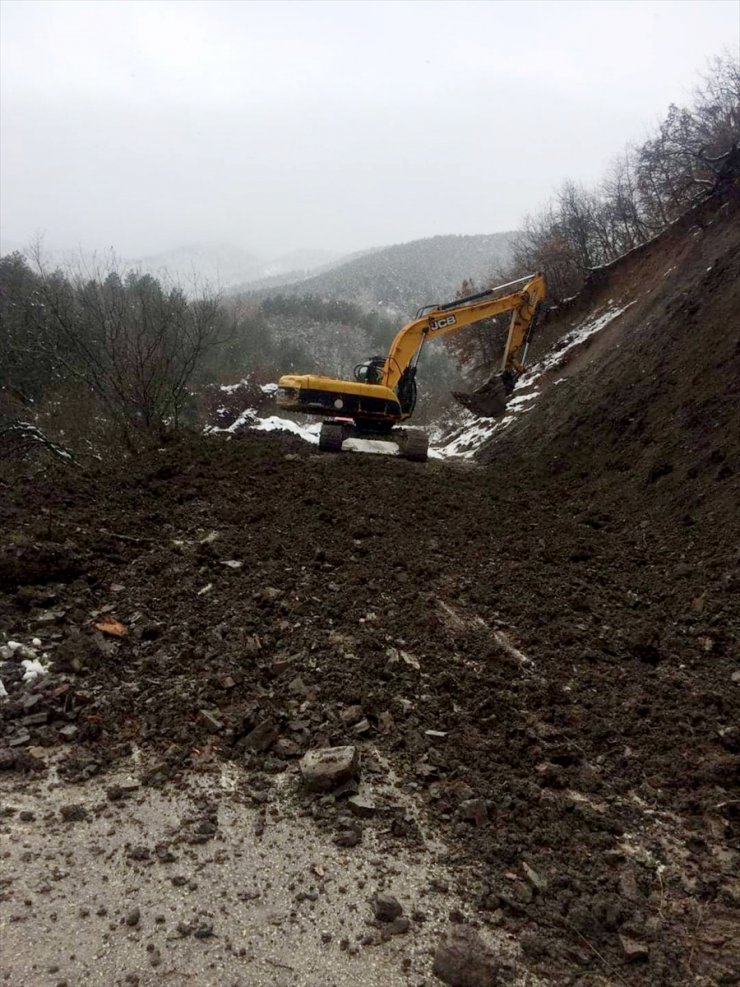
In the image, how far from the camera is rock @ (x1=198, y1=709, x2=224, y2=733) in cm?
307

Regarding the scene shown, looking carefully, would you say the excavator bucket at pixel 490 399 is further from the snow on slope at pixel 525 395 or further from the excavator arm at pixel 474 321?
the snow on slope at pixel 525 395

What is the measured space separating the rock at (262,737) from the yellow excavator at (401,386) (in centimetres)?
813

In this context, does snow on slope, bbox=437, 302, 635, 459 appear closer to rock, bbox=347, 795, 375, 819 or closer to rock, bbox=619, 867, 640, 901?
rock, bbox=347, 795, 375, 819

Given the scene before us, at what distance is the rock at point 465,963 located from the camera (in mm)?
1929

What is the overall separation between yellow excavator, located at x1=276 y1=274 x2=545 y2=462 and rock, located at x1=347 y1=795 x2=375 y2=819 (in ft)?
28.1

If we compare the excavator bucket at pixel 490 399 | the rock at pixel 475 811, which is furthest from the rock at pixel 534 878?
the excavator bucket at pixel 490 399

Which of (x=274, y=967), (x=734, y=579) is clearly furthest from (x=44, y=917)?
(x=734, y=579)

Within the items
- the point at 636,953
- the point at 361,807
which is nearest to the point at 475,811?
the point at 361,807

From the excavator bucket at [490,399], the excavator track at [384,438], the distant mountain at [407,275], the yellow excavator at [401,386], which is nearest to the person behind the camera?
the yellow excavator at [401,386]

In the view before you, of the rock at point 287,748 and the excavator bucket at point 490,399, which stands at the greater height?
the excavator bucket at point 490,399

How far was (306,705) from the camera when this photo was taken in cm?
332

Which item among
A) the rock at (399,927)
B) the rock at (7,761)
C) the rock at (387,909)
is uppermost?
the rock at (7,761)

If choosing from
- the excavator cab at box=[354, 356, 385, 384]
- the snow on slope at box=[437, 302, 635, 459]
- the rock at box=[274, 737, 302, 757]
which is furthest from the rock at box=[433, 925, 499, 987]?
the snow on slope at box=[437, 302, 635, 459]

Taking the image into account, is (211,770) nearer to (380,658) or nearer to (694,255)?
(380,658)
